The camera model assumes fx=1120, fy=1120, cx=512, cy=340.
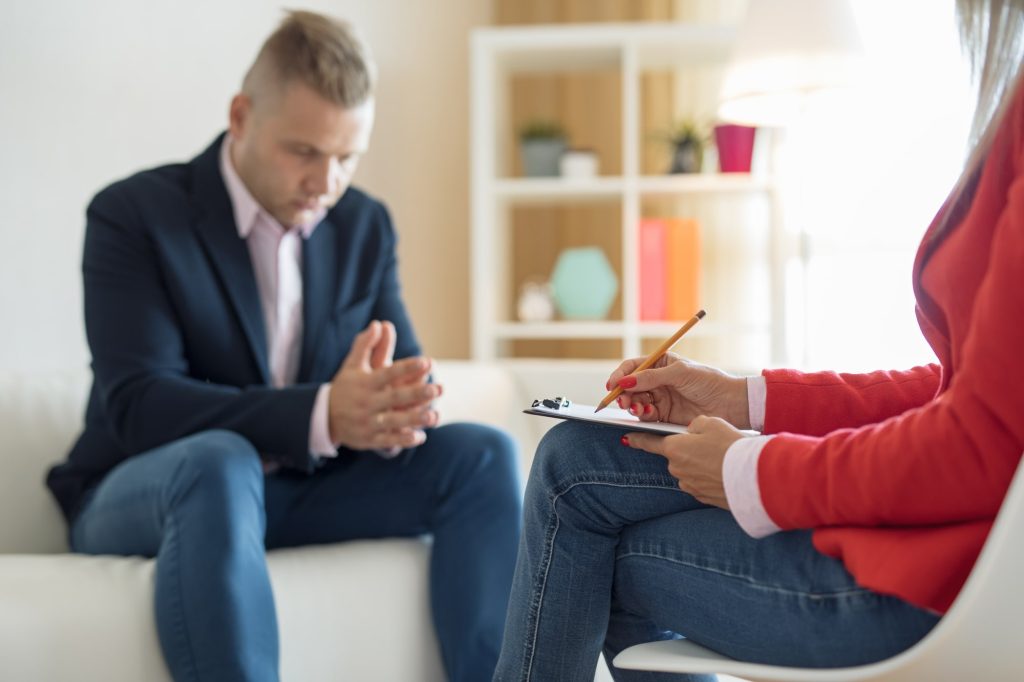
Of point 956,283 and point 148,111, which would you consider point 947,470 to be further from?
point 148,111

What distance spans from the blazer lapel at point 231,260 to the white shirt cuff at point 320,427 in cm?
20

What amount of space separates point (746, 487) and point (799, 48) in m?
2.03

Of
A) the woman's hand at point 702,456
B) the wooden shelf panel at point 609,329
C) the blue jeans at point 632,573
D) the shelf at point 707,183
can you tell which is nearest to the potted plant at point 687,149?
the shelf at point 707,183

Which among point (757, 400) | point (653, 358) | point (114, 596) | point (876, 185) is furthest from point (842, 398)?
point (876, 185)

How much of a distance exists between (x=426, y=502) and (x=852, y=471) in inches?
39.9

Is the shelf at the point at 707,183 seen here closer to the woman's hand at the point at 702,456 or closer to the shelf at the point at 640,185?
the shelf at the point at 640,185

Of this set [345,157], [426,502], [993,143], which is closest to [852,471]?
[993,143]

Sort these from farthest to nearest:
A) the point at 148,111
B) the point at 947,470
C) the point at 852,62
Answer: the point at 852,62 → the point at 148,111 → the point at 947,470

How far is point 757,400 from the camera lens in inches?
47.3

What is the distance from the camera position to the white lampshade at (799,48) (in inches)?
107

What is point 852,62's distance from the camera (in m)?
2.74

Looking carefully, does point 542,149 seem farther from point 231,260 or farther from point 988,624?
point 988,624

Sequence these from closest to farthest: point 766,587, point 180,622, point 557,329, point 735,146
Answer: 1. point 766,587
2. point 180,622
3. point 735,146
4. point 557,329

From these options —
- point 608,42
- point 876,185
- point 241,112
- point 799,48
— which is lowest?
point 876,185
